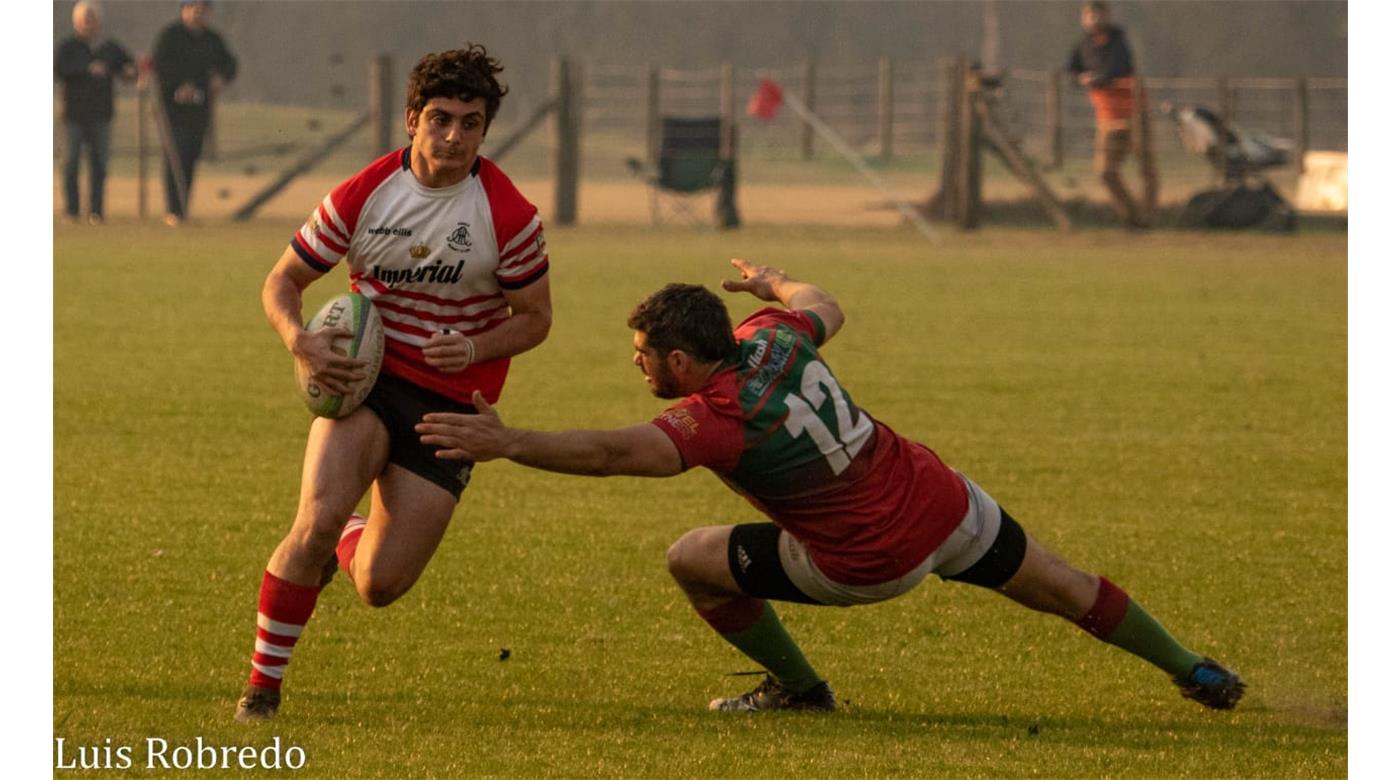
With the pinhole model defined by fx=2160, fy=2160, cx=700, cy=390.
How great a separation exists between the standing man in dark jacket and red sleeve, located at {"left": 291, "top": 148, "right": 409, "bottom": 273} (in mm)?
22307

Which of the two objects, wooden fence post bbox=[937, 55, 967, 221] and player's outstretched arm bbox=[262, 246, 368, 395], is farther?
wooden fence post bbox=[937, 55, 967, 221]

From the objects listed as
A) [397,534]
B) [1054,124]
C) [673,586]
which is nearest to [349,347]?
[397,534]

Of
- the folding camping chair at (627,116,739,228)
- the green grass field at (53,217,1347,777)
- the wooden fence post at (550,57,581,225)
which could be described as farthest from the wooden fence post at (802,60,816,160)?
the green grass field at (53,217,1347,777)

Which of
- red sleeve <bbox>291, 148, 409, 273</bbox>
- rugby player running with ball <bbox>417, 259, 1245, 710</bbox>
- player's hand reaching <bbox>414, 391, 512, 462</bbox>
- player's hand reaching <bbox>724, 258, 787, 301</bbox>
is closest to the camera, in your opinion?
player's hand reaching <bbox>414, 391, 512, 462</bbox>

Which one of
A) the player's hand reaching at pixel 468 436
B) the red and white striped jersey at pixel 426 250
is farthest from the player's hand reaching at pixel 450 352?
the player's hand reaching at pixel 468 436

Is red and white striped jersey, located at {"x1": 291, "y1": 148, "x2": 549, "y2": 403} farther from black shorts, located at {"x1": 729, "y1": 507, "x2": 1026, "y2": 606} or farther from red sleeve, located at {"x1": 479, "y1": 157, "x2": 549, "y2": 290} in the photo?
black shorts, located at {"x1": 729, "y1": 507, "x2": 1026, "y2": 606}

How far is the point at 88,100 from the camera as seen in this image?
2689cm

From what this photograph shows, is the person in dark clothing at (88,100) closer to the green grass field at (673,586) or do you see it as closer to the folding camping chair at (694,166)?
the folding camping chair at (694,166)

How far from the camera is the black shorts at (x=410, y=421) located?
262 inches

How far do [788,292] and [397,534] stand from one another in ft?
4.74

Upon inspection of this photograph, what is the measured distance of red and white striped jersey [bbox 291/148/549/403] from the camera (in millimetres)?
6535

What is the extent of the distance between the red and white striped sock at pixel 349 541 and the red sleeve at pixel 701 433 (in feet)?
4.24

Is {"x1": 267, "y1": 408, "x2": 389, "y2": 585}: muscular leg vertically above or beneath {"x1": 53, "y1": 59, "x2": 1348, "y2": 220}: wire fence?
beneath

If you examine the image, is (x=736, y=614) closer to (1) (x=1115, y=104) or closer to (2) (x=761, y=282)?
(2) (x=761, y=282)
